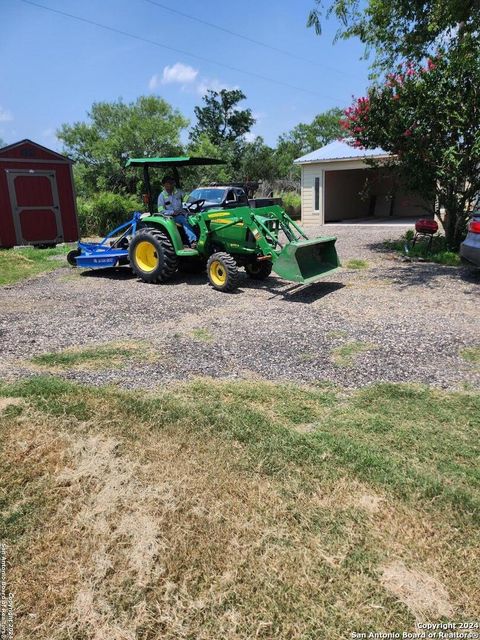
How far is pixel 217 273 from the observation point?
7.98 m

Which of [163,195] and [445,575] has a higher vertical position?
[163,195]

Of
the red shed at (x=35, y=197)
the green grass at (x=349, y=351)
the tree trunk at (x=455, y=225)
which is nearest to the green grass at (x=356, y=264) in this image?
the tree trunk at (x=455, y=225)

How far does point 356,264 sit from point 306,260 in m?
2.90

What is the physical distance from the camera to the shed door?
46.4ft

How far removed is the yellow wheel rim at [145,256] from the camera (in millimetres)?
8920

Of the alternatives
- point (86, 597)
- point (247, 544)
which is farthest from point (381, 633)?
point (86, 597)

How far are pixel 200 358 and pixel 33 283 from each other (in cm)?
587

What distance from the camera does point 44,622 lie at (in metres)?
2.02

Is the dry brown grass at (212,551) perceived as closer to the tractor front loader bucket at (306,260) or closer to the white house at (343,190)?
the tractor front loader bucket at (306,260)

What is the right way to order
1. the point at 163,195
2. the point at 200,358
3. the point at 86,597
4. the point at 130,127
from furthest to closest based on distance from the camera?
1. the point at 130,127
2. the point at 163,195
3. the point at 200,358
4. the point at 86,597

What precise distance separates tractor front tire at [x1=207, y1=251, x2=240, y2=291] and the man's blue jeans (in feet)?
2.67

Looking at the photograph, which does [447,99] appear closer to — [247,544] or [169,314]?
[169,314]

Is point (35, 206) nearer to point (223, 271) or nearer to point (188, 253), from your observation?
point (188, 253)

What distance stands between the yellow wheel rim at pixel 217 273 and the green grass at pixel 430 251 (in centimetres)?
507
